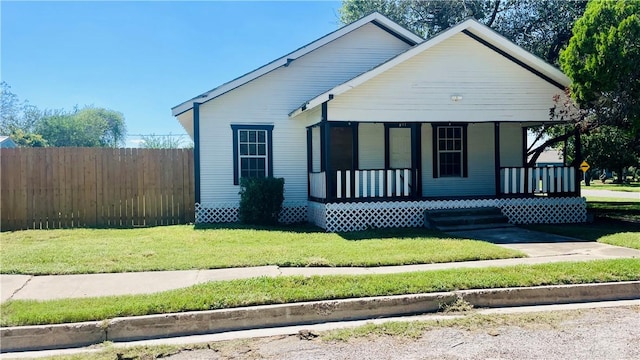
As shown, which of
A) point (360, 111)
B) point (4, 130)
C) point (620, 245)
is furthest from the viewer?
point (4, 130)

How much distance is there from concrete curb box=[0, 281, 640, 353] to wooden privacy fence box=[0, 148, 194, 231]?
34.0ft

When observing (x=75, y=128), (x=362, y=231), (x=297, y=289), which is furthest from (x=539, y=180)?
(x=75, y=128)

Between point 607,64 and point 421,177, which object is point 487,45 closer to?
point 607,64

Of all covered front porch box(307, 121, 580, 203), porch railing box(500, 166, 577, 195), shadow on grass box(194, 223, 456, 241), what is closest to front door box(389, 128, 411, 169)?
covered front porch box(307, 121, 580, 203)

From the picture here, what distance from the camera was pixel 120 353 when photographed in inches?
196

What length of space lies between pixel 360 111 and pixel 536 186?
612 cm

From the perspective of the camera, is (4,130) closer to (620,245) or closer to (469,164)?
(469,164)

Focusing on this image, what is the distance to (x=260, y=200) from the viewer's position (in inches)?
567

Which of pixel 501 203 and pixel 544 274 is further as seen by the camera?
pixel 501 203

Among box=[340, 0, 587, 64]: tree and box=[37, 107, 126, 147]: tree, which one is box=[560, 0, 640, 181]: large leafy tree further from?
box=[37, 107, 126, 147]: tree

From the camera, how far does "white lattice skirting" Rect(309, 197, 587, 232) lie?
13.4 meters

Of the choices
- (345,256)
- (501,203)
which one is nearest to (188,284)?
(345,256)

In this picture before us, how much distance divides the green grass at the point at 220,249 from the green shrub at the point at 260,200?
4.62ft

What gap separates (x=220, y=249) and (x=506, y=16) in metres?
19.1
